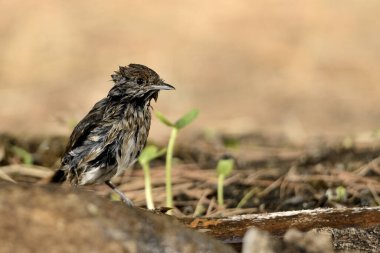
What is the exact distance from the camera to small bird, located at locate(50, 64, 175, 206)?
194 inches

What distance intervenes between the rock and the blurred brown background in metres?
4.40

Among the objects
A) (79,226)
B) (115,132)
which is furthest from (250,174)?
(79,226)

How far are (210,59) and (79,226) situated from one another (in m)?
7.14

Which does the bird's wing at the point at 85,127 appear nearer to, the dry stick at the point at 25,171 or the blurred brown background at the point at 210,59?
the dry stick at the point at 25,171

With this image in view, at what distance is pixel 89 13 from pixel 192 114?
5980 millimetres

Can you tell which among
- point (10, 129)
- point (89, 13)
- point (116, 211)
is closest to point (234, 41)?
point (89, 13)

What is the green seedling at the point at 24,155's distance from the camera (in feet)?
20.6

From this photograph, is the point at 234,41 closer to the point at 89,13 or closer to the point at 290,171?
the point at 89,13

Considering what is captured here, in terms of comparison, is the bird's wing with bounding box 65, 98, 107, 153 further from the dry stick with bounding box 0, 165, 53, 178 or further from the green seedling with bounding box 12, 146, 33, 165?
the green seedling with bounding box 12, 146, 33, 165

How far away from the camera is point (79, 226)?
2.86 meters

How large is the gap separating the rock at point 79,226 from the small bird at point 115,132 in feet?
6.05

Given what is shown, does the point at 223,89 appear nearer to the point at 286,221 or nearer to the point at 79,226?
the point at 286,221

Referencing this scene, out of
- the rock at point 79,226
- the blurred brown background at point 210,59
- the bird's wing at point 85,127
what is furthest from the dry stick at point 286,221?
the blurred brown background at point 210,59

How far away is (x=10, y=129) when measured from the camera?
7.76 metres
